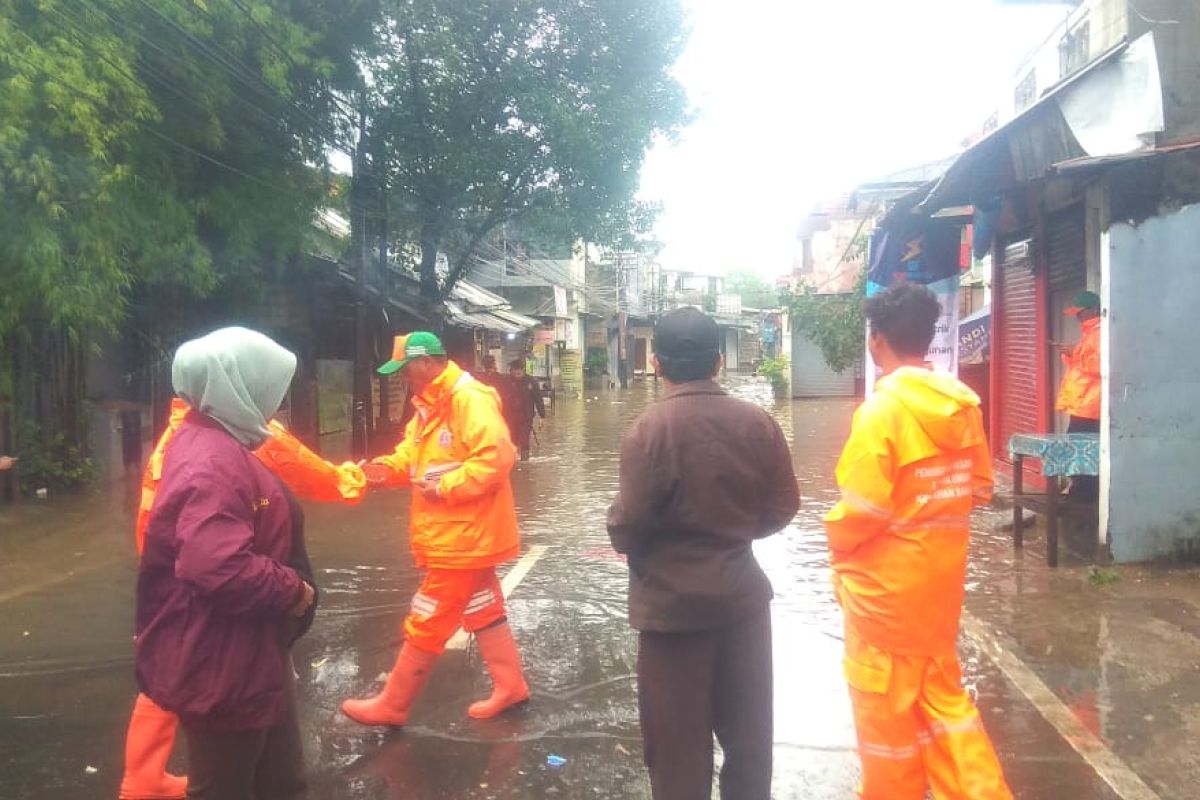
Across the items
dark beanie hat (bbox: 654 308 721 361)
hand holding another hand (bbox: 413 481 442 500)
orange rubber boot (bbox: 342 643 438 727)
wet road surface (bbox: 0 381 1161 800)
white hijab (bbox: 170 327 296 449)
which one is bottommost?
wet road surface (bbox: 0 381 1161 800)

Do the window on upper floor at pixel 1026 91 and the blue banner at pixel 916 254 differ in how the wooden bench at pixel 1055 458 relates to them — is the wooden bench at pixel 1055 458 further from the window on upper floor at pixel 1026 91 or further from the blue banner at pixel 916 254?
the window on upper floor at pixel 1026 91

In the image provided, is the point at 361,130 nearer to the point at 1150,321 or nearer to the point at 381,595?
the point at 381,595

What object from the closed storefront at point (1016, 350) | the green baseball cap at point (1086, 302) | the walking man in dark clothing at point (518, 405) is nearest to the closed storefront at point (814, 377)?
the walking man in dark clothing at point (518, 405)

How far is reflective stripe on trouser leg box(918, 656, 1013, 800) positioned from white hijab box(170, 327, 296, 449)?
2.06 meters

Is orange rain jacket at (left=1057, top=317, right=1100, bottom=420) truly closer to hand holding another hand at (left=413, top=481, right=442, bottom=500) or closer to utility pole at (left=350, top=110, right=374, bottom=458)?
hand holding another hand at (left=413, top=481, right=442, bottom=500)

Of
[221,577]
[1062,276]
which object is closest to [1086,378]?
[1062,276]

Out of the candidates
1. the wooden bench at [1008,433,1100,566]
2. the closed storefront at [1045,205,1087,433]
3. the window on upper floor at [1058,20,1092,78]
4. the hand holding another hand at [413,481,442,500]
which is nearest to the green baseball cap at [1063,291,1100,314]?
the wooden bench at [1008,433,1100,566]

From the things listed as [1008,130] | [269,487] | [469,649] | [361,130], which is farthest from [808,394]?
[269,487]

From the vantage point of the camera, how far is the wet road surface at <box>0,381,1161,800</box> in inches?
152

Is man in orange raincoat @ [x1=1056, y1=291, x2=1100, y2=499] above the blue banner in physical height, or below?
below

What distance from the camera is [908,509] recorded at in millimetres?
3031

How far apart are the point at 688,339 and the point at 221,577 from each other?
1468 mm

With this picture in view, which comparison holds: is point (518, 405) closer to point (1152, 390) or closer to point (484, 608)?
point (1152, 390)

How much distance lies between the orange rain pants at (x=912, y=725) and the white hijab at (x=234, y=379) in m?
1.89
